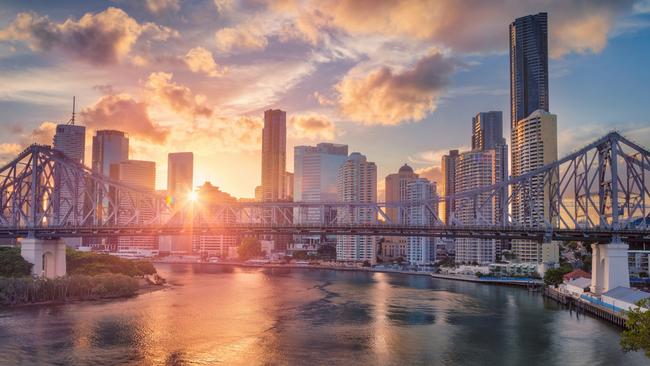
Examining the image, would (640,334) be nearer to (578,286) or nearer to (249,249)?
(578,286)

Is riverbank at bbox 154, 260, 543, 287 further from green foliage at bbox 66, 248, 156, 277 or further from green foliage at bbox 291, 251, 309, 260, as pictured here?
green foliage at bbox 66, 248, 156, 277

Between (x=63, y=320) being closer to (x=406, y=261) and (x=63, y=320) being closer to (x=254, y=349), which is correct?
(x=254, y=349)

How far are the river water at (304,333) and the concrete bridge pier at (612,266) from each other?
529cm

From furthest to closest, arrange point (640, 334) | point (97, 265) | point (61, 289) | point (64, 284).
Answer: point (97, 265), point (64, 284), point (61, 289), point (640, 334)

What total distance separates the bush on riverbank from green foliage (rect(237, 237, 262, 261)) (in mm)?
110939

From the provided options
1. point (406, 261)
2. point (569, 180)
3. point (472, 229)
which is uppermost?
point (569, 180)

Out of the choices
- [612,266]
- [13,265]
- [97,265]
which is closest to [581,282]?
[612,266]

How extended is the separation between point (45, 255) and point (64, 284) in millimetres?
13664

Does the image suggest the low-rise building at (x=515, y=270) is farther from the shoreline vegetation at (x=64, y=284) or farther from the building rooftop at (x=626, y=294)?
the shoreline vegetation at (x=64, y=284)

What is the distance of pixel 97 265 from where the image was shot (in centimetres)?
8250

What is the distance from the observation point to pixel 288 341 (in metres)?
45.5

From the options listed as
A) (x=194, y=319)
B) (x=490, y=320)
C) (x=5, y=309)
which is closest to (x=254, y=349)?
(x=194, y=319)

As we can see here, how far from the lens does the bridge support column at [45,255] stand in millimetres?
74500

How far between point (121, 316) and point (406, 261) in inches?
4804
